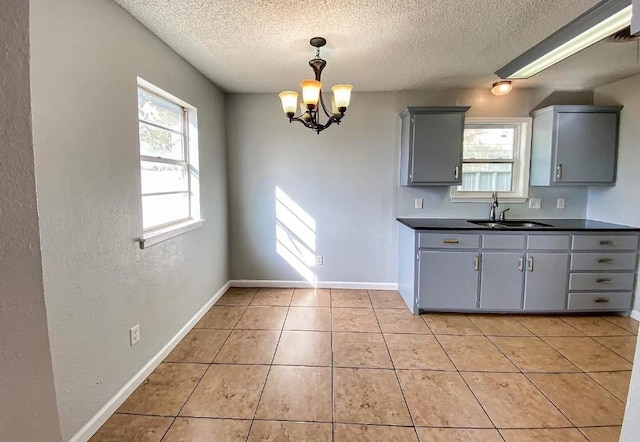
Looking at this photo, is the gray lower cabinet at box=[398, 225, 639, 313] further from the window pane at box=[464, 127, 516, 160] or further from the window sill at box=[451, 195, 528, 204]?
the window pane at box=[464, 127, 516, 160]

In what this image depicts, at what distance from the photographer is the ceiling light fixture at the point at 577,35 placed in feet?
6.07

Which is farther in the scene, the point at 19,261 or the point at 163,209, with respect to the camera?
the point at 163,209

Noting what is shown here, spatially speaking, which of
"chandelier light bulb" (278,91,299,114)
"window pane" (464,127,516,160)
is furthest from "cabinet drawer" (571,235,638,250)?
"chandelier light bulb" (278,91,299,114)

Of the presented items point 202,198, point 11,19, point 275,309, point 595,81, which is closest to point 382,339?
point 275,309

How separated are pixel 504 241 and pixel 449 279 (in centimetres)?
64

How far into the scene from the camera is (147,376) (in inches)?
87.9

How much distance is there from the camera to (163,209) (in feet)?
8.87

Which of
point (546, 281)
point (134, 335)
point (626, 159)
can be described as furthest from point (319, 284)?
point (626, 159)

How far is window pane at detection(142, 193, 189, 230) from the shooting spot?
2.44 metres

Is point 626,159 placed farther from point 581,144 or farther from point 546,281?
point 546,281

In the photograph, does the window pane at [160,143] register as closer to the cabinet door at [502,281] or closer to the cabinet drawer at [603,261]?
the cabinet door at [502,281]

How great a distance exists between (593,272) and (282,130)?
3588 millimetres

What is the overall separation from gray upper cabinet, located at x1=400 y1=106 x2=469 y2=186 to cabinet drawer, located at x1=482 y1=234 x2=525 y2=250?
70cm

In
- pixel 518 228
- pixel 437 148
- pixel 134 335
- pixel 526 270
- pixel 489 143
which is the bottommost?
pixel 134 335
